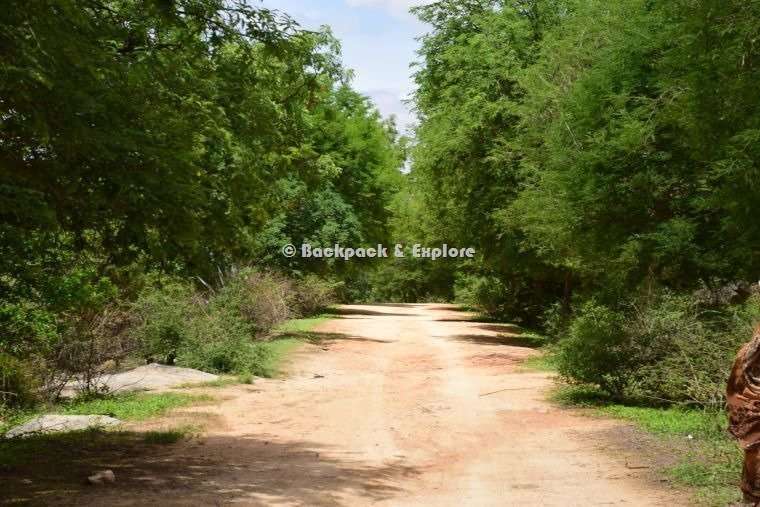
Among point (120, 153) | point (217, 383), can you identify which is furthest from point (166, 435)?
point (217, 383)

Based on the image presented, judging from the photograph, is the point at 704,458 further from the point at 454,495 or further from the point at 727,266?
the point at 727,266

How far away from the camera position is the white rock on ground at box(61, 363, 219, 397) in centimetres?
1653

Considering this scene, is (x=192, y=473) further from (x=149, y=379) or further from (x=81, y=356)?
(x=149, y=379)

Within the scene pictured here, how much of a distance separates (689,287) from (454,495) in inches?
353

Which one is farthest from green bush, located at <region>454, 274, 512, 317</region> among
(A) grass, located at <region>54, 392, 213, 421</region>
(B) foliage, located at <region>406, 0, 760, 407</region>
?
(A) grass, located at <region>54, 392, 213, 421</region>

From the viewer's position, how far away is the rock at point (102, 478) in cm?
912

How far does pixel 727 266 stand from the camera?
14.2m

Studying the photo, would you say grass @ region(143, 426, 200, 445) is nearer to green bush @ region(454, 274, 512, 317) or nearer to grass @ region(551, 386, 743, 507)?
grass @ region(551, 386, 743, 507)

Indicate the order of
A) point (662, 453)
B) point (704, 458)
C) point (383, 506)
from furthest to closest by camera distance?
point (662, 453), point (704, 458), point (383, 506)

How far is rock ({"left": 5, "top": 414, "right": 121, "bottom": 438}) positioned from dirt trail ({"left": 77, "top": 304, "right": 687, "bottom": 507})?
1.61 meters

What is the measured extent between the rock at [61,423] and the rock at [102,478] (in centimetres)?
297

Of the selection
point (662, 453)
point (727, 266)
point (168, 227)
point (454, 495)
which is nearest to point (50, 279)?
point (168, 227)

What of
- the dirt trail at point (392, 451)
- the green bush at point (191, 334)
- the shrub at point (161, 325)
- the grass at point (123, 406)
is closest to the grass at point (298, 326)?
the green bush at point (191, 334)

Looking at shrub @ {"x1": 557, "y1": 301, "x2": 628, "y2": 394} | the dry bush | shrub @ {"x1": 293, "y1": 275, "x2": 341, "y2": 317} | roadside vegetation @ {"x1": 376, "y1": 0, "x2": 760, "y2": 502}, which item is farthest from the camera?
shrub @ {"x1": 293, "y1": 275, "x2": 341, "y2": 317}
